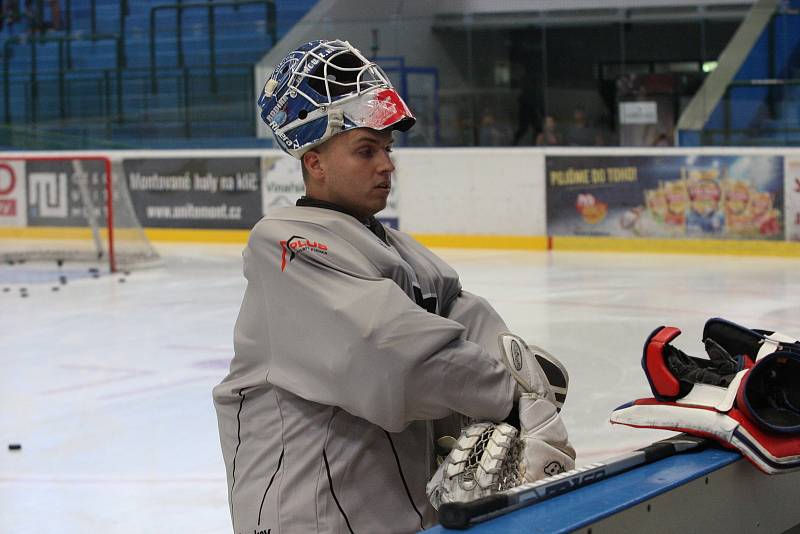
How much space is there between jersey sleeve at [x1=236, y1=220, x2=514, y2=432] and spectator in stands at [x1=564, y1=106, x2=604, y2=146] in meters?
10.2

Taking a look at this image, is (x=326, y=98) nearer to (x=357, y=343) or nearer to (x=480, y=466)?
(x=357, y=343)

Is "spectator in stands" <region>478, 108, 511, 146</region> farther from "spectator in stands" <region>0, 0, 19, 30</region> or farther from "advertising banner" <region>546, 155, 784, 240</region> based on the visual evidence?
"spectator in stands" <region>0, 0, 19, 30</region>

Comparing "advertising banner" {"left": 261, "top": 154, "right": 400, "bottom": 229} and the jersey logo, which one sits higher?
"advertising banner" {"left": 261, "top": 154, "right": 400, "bottom": 229}

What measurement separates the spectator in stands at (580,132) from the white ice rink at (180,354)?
4.08 ft

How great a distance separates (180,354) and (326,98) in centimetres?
492

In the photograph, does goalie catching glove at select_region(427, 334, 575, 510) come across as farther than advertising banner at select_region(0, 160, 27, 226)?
No

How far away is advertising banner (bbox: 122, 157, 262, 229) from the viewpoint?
12.9 metres

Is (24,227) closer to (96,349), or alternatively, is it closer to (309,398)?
(96,349)

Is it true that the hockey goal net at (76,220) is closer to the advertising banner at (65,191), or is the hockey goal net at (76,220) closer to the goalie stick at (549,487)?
the advertising banner at (65,191)

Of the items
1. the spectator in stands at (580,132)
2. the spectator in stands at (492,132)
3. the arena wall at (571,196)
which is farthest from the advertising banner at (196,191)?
the spectator in stands at (580,132)

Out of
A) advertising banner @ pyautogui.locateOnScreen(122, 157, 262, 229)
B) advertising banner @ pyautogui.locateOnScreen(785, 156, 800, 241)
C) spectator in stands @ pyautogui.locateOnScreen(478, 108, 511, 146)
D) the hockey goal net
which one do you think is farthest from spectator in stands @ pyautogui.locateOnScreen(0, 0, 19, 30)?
advertising banner @ pyautogui.locateOnScreen(785, 156, 800, 241)

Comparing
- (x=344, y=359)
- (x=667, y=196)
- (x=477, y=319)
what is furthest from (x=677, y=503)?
(x=667, y=196)

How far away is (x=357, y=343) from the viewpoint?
1.49 m

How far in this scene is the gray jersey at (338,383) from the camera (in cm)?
150
